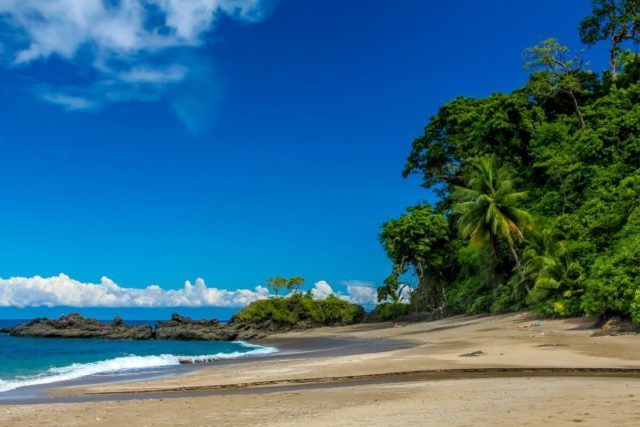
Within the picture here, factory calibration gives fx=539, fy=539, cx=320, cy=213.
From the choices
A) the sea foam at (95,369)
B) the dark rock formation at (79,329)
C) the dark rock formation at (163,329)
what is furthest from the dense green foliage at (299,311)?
the sea foam at (95,369)

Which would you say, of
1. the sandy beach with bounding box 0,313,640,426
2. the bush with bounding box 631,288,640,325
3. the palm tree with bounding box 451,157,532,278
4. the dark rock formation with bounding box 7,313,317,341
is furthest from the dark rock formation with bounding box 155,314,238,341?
the bush with bounding box 631,288,640,325

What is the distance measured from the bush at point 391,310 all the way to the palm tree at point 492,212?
2011cm

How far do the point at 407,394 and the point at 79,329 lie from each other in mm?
73969

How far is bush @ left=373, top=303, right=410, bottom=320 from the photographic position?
57594 millimetres

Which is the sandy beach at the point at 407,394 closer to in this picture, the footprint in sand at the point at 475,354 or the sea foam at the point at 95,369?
the footprint in sand at the point at 475,354

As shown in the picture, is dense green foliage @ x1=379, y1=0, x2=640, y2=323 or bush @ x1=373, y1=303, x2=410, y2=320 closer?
dense green foliage @ x1=379, y1=0, x2=640, y2=323

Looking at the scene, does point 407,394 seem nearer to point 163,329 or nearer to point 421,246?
point 421,246

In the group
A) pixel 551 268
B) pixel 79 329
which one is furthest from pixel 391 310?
pixel 79 329

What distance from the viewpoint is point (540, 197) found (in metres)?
41.5

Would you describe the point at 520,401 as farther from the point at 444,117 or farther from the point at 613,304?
the point at 444,117

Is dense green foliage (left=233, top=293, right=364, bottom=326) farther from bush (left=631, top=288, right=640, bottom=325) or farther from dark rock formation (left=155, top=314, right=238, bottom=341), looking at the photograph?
bush (left=631, top=288, right=640, bottom=325)

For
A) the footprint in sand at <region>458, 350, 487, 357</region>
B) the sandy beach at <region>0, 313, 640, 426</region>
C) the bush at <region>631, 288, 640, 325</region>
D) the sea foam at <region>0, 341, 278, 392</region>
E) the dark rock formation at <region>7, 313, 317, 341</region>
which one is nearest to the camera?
the sandy beach at <region>0, 313, 640, 426</region>

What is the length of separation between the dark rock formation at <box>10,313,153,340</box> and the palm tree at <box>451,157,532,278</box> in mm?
46696

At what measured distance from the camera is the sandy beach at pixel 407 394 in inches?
312
